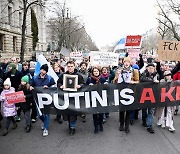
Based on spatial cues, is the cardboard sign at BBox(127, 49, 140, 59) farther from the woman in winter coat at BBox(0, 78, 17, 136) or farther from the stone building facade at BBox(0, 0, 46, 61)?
the stone building facade at BBox(0, 0, 46, 61)

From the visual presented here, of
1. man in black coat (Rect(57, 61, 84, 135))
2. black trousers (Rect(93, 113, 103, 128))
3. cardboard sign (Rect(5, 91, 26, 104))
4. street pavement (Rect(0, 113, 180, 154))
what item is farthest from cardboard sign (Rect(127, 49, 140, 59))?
cardboard sign (Rect(5, 91, 26, 104))

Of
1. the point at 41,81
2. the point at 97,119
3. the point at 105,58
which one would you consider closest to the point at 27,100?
the point at 41,81

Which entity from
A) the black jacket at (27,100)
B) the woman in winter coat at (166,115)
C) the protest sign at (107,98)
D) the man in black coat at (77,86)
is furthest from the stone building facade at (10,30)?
the woman in winter coat at (166,115)

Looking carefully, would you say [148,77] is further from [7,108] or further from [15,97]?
[7,108]

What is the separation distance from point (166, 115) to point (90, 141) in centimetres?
220

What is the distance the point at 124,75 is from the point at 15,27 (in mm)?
35805

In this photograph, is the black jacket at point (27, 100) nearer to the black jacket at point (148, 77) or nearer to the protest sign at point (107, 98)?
the protest sign at point (107, 98)

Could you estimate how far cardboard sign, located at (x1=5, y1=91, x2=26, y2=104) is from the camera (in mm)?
5816

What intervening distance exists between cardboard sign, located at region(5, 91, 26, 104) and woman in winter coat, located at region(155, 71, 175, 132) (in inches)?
136

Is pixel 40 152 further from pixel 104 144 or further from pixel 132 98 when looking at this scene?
pixel 132 98

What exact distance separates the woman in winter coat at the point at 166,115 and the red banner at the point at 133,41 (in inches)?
131

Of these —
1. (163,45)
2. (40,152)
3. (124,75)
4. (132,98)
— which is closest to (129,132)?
(132,98)

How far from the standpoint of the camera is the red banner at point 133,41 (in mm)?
9625

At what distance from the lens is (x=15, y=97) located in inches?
231
